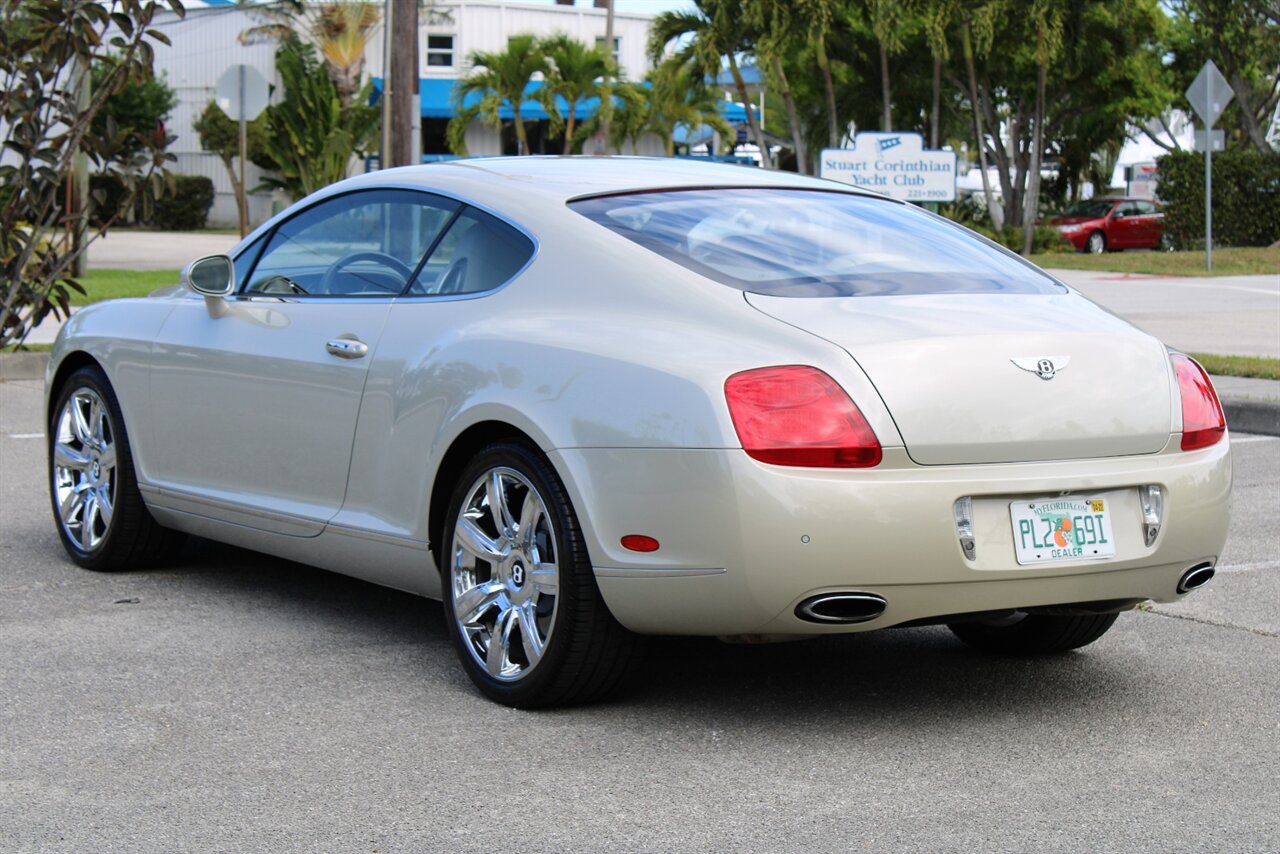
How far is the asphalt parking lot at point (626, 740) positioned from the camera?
12.1 ft

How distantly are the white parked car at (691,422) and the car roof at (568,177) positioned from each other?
0.02 meters

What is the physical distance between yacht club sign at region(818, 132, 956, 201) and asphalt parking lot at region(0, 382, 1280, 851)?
12.8m

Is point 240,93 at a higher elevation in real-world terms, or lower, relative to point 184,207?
lower

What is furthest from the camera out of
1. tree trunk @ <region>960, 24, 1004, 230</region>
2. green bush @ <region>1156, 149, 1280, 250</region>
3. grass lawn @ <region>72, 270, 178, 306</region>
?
tree trunk @ <region>960, 24, 1004, 230</region>

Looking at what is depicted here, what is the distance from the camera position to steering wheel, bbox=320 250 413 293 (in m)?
5.29

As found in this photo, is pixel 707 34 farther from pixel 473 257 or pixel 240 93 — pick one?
pixel 473 257

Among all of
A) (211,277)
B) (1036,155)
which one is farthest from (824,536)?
(1036,155)

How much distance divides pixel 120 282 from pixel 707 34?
1920cm

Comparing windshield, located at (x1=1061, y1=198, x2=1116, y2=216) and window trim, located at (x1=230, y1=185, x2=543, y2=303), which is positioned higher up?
windshield, located at (x1=1061, y1=198, x2=1116, y2=216)

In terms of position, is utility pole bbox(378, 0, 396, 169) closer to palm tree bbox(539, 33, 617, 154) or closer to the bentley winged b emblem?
the bentley winged b emblem

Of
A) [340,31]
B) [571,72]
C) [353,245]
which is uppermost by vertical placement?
[340,31]

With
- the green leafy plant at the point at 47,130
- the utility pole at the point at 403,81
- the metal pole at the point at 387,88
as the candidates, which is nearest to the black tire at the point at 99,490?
the green leafy plant at the point at 47,130

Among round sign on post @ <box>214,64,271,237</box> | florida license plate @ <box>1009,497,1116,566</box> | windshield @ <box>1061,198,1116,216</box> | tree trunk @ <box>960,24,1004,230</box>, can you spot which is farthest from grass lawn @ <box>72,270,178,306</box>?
windshield @ <box>1061,198,1116,216</box>

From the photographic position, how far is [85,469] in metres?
6.54
